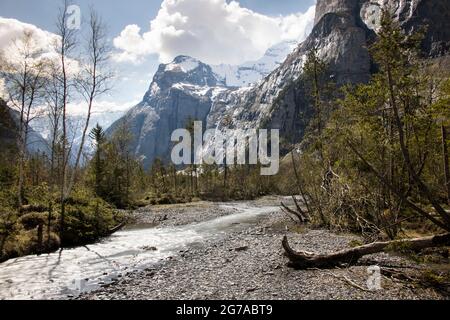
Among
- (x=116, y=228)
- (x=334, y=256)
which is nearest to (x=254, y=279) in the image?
(x=334, y=256)

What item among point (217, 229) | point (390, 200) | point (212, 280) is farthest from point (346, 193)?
point (212, 280)

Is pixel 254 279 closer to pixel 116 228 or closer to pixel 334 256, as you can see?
pixel 334 256

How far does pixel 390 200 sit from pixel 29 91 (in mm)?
31310

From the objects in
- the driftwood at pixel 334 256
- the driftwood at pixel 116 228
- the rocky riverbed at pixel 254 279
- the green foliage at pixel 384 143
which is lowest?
the driftwood at pixel 116 228

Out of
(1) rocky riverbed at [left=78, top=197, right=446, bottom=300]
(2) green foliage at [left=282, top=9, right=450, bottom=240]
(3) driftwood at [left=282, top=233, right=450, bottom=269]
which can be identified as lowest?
(1) rocky riverbed at [left=78, top=197, right=446, bottom=300]

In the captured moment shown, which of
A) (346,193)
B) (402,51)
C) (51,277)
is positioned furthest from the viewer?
(346,193)

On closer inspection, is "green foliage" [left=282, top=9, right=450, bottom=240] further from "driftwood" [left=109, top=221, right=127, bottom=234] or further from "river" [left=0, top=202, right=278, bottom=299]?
"driftwood" [left=109, top=221, right=127, bottom=234]

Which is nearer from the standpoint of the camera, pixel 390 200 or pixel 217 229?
pixel 390 200

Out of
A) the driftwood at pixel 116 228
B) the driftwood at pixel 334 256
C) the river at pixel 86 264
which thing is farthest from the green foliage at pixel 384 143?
the driftwood at pixel 116 228

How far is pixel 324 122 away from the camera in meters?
36.0

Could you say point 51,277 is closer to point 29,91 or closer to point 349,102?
point 349,102

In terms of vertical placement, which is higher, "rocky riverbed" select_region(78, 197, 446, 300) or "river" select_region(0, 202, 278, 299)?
"rocky riverbed" select_region(78, 197, 446, 300)

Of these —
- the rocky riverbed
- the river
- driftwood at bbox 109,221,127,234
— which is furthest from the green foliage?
driftwood at bbox 109,221,127,234

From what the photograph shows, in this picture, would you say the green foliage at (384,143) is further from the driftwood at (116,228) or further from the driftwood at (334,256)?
the driftwood at (116,228)
